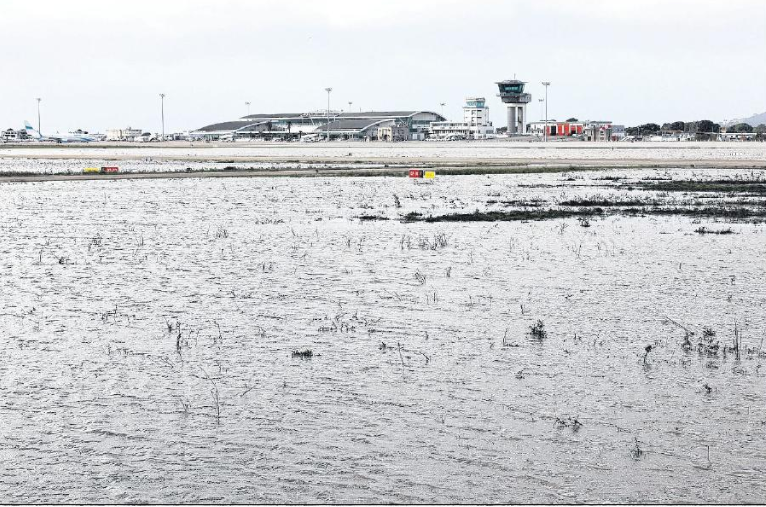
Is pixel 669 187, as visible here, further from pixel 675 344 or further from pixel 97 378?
pixel 97 378

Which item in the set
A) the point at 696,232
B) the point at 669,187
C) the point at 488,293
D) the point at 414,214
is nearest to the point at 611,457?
the point at 488,293

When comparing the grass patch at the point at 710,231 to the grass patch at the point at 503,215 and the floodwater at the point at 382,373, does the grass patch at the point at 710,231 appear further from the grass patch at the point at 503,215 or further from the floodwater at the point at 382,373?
the grass patch at the point at 503,215

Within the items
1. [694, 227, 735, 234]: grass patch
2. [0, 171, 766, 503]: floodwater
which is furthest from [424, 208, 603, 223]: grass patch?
[0, 171, 766, 503]: floodwater

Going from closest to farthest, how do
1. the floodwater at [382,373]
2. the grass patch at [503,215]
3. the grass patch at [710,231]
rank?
the floodwater at [382,373] < the grass patch at [710,231] < the grass patch at [503,215]

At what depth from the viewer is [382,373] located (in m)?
20.8

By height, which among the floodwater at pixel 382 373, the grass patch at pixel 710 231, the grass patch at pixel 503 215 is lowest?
the floodwater at pixel 382 373

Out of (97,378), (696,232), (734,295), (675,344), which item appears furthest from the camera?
(696,232)

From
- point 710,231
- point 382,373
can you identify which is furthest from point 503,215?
point 382,373

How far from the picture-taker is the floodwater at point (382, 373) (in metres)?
15.0

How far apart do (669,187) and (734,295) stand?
5278 cm

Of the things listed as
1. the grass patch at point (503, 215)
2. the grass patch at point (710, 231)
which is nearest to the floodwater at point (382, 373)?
the grass patch at point (710, 231)

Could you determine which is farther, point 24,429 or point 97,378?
point 97,378

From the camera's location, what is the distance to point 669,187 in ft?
265

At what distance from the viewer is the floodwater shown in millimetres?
15000
